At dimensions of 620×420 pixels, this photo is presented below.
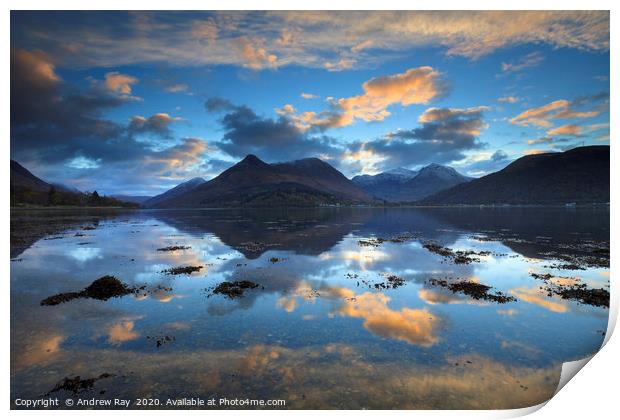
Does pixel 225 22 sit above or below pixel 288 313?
above

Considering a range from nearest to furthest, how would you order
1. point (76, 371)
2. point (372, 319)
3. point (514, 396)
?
point (514, 396)
point (76, 371)
point (372, 319)

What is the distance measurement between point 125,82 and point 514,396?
47.6 m

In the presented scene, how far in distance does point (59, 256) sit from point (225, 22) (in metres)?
29.8

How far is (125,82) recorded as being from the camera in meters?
40.8

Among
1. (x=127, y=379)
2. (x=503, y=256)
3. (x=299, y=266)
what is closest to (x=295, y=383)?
(x=127, y=379)
